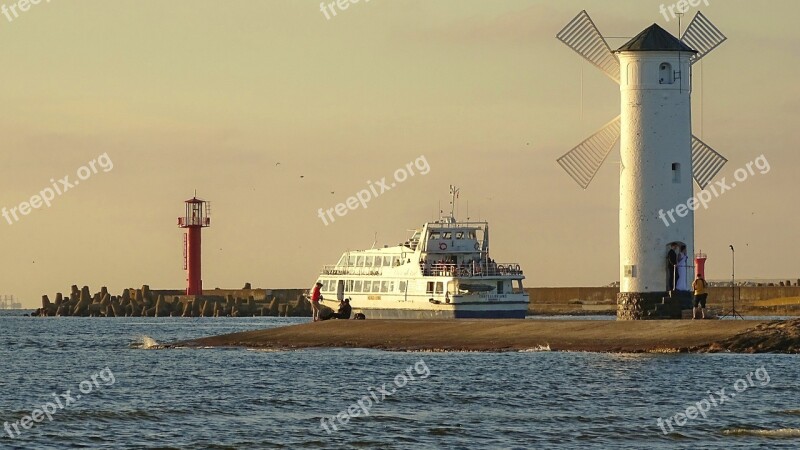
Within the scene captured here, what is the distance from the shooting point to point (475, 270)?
235 feet

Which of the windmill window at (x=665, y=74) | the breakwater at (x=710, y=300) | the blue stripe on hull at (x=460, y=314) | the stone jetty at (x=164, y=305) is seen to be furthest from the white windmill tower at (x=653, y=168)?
the stone jetty at (x=164, y=305)

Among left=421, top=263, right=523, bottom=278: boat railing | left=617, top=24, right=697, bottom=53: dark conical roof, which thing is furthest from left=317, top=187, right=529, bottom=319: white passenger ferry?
left=617, top=24, right=697, bottom=53: dark conical roof

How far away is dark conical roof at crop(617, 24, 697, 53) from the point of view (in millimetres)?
45188

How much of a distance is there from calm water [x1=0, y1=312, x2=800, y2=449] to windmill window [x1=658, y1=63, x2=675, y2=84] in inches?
348

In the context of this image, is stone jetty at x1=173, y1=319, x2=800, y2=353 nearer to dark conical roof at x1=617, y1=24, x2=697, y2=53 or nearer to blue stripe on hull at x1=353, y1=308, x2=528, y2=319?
dark conical roof at x1=617, y1=24, x2=697, y2=53

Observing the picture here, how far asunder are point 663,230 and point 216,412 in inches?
745

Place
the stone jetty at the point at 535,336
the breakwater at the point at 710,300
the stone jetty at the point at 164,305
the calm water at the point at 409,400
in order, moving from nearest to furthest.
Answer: the calm water at the point at 409,400 → the stone jetty at the point at 535,336 → the breakwater at the point at 710,300 → the stone jetty at the point at 164,305

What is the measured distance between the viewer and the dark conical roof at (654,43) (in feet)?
148

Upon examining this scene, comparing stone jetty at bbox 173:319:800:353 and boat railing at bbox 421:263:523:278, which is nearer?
stone jetty at bbox 173:319:800:353

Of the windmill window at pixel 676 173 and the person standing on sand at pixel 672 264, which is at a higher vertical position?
the windmill window at pixel 676 173

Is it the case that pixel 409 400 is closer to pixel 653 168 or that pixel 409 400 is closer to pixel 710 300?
pixel 653 168

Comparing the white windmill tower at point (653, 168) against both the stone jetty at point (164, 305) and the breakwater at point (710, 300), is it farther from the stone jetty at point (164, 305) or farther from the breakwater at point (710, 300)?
the stone jetty at point (164, 305)

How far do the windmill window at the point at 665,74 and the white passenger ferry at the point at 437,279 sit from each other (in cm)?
2643

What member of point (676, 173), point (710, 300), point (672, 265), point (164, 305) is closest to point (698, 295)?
point (672, 265)
